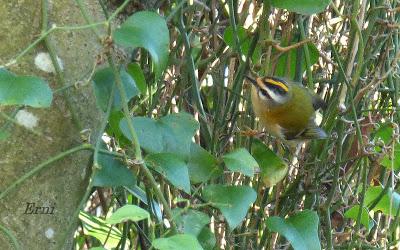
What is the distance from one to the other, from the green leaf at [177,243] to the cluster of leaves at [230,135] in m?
0.12

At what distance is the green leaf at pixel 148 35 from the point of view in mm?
1025

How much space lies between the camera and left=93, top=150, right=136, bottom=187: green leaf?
1121mm

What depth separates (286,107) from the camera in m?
1.88

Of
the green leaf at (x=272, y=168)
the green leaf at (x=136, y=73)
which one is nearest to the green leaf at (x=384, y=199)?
the green leaf at (x=272, y=168)

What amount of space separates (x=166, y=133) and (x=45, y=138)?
20 cm

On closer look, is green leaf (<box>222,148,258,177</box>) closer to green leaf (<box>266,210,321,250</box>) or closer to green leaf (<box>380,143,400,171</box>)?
green leaf (<box>266,210,321,250</box>)

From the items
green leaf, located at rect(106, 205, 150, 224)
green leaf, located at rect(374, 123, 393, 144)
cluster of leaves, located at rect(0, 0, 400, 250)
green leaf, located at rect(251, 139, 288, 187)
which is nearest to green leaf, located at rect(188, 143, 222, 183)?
cluster of leaves, located at rect(0, 0, 400, 250)

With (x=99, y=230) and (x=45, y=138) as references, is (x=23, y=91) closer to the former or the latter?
(x=45, y=138)

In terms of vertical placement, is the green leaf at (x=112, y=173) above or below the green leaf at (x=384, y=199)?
above

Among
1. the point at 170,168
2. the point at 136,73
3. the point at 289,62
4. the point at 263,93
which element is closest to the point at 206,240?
the point at 170,168

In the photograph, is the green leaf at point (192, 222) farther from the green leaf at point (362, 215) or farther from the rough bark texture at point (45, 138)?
the green leaf at point (362, 215)

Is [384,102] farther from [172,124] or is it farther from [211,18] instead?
[172,124]

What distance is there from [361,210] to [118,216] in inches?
32.0

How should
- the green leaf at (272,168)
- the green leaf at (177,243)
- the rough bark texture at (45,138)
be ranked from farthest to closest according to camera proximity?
1. the green leaf at (272,168)
2. the rough bark texture at (45,138)
3. the green leaf at (177,243)
